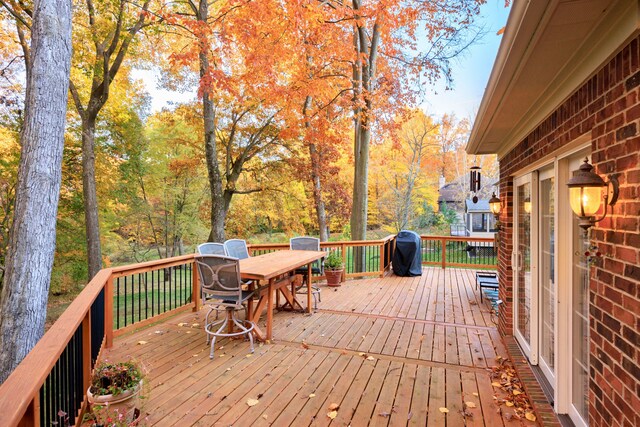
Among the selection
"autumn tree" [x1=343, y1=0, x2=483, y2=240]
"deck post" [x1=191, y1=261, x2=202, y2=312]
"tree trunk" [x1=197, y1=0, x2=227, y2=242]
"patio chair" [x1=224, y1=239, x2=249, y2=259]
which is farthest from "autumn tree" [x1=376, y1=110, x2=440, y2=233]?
"deck post" [x1=191, y1=261, x2=202, y2=312]

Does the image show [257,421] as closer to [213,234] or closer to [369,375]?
[369,375]

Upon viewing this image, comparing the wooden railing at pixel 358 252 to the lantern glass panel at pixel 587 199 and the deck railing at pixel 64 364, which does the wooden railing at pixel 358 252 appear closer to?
the deck railing at pixel 64 364

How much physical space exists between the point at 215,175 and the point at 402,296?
17.9 ft

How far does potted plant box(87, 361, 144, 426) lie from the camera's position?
2064 mm

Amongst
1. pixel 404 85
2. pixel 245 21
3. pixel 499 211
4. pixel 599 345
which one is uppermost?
pixel 245 21

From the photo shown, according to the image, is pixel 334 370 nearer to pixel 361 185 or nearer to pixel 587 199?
pixel 587 199

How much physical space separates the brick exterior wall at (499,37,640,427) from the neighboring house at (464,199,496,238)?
17.9m

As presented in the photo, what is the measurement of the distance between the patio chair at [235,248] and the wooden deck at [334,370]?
99 cm

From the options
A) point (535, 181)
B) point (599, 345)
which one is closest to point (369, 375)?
point (599, 345)

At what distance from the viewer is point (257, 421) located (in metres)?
2.46

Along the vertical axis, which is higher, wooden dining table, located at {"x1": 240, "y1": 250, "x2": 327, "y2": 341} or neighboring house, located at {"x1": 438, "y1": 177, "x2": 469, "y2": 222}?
neighboring house, located at {"x1": 438, "y1": 177, "x2": 469, "y2": 222}

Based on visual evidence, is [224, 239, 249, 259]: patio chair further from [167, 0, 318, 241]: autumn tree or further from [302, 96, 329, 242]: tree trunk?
[302, 96, 329, 242]: tree trunk

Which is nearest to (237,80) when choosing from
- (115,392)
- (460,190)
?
(115,392)

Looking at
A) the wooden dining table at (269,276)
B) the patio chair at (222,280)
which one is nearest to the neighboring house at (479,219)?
the wooden dining table at (269,276)
